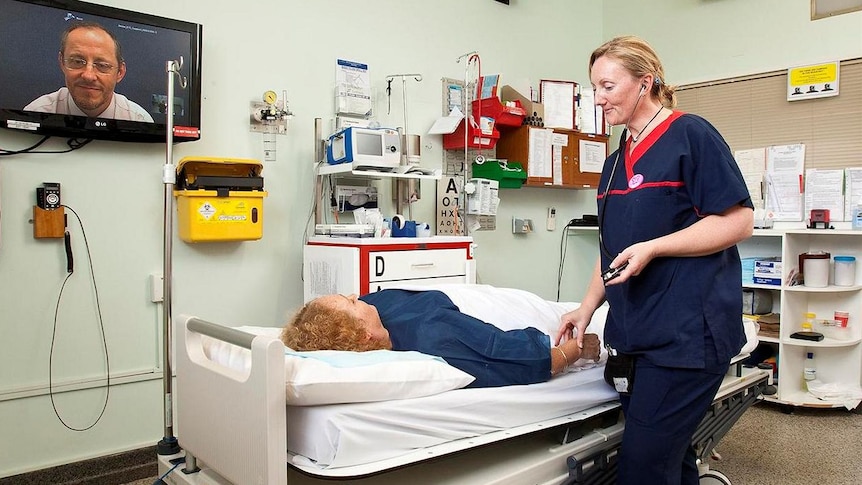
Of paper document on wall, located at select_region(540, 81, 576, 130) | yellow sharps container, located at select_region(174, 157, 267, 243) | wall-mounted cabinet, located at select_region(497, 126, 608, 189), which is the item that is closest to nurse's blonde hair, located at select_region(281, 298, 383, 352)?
yellow sharps container, located at select_region(174, 157, 267, 243)

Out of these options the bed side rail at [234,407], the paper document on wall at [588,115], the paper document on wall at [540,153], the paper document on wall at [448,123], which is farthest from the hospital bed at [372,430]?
the paper document on wall at [588,115]

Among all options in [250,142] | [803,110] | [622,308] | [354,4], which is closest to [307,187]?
[250,142]

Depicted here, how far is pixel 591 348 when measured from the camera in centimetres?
192

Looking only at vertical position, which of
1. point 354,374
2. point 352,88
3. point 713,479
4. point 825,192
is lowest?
point 713,479

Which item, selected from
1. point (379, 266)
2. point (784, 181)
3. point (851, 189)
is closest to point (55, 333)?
point (379, 266)

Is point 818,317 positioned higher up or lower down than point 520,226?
lower down

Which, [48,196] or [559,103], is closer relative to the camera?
[48,196]

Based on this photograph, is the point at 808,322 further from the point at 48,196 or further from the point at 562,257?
the point at 48,196

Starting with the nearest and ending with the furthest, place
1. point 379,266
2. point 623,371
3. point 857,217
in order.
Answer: point 623,371 → point 379,266 → point 857,217

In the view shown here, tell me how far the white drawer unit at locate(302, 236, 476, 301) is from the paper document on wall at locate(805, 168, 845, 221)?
6.83 feet

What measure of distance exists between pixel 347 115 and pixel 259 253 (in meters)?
0.86

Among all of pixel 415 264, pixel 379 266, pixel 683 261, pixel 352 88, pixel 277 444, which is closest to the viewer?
pixel 277 444

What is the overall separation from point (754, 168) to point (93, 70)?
365 centimetres

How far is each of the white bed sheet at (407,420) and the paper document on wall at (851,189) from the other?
2.72 metres
